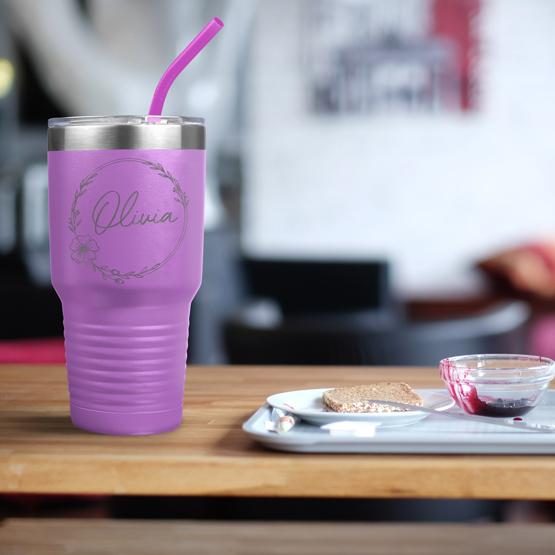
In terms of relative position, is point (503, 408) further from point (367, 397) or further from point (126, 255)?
point (126, 255)

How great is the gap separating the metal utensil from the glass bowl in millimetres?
12

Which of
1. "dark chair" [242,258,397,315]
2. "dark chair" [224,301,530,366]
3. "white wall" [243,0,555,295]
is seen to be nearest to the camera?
"dark chair" [224,301,530,366]

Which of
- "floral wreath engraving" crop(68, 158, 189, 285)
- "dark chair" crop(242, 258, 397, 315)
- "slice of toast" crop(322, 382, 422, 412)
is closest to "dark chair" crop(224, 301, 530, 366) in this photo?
"slice of toast" crop(322, 382, 422, 412)

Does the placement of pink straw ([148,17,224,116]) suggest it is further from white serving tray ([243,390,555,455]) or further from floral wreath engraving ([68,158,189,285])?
white serving tray ([243,390,555,455])

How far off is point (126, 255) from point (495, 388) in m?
0.25

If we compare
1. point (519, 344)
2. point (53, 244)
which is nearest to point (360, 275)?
point (519, 344)

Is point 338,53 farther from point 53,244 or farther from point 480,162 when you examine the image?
point 53,244

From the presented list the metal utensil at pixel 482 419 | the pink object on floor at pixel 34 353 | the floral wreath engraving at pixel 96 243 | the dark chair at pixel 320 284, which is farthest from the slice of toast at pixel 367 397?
the dark chair at pixel 320 284

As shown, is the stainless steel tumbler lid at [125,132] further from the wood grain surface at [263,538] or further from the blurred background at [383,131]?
the blurred background at [383,131]

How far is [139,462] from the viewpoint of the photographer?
57 cm

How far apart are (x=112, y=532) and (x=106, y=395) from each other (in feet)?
1.42

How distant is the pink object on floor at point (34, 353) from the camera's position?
7.00 ft

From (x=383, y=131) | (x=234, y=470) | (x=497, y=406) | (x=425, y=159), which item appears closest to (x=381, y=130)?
(x=383, y=131)

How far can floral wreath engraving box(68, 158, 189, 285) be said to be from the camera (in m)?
0.62
